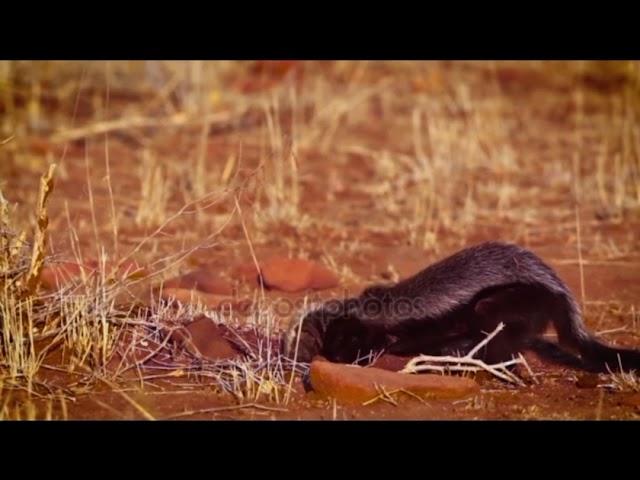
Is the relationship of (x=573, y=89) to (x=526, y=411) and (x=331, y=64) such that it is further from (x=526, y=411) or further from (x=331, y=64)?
(x=526, y=411)

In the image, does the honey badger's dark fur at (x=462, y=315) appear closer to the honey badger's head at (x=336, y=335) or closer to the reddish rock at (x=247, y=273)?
the honey badger's head at (x=336, y=335)

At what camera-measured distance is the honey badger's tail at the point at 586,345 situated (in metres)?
5.31

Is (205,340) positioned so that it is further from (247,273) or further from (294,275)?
(247,273)

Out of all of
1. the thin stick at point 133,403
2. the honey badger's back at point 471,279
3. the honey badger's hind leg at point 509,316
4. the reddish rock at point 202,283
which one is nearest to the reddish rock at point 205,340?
the thin stick at point 133,403

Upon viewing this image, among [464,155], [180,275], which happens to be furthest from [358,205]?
[180,275]

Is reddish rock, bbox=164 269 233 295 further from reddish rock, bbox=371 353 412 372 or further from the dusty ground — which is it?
reddish rock, bbox=371 353 412 372

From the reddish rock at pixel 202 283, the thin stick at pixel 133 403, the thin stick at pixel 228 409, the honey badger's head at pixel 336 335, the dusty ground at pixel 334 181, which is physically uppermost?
the dusty ground at pixel 334 181

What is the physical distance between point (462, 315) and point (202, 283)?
72.5 inches

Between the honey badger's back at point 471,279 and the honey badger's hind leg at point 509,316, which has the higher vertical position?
the honey badger's back at point 471,279

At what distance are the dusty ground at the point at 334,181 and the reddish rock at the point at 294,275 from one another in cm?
9

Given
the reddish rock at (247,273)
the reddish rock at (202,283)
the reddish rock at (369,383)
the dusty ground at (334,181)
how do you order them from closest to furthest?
the reddish rock at (369,383)
the dusty ground at (334,181)
the reddish rock at (202,283)
the reddish rock at (247,273)

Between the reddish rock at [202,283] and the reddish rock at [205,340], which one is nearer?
the reddish rock at [205,340]

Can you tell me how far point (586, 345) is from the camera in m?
5.41

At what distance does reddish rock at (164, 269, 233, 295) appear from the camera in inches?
261
